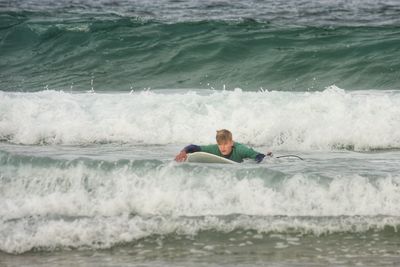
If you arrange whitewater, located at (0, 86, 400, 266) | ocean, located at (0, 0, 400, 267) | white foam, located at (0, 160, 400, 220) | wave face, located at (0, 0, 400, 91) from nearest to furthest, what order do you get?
Answer: 1. whitewater, located at (0, 86, 400, 266)
2. ocean, located at (0, 0, 400, 267)
3. white foam, located at (0, 160, 400, 220)
4. wave face, located at (0, 0, 400, 91)

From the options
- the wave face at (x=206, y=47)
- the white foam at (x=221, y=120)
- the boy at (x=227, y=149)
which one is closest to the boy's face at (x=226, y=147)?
the boy at (x=227, y=149)

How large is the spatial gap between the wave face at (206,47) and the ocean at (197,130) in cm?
6

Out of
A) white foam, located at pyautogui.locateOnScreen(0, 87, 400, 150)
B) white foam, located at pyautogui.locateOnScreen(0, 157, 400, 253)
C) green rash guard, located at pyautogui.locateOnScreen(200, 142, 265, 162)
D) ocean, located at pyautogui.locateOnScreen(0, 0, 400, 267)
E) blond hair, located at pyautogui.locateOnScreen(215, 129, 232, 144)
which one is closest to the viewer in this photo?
ocean, located at pyautogui.locateOnScreen(0, 0, 400, 267)

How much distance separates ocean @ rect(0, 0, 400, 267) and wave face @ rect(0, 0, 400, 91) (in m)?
0.06

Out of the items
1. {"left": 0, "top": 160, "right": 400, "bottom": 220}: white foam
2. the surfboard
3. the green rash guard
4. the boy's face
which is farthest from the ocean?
the boy's face

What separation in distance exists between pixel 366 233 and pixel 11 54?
1590cm

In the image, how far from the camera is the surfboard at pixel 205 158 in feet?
35.6

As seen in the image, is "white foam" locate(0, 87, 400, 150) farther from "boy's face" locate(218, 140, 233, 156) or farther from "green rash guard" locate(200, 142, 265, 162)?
"boy's face" locate(218, 140, 233, 156)

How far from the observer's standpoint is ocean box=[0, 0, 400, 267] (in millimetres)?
8641

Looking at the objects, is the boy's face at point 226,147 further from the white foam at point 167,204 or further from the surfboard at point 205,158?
the white foam at point 167,204

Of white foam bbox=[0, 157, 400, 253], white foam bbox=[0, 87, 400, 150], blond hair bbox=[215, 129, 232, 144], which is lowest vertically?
white foam bbox=[0, 157, 400, 253]

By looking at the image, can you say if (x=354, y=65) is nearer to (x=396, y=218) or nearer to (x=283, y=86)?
(x=283, y=86)

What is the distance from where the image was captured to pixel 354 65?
→ 1898 centimetres

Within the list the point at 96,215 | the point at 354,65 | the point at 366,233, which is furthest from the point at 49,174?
the point at 354,65
